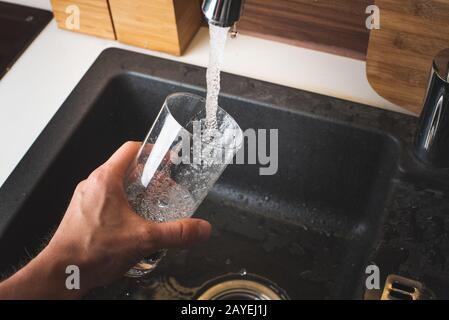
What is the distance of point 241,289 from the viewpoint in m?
0.87

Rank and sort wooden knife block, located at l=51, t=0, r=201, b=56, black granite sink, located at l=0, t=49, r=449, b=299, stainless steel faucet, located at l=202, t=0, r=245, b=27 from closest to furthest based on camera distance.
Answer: stainless steel faucet, located at l=202, t=0, r=245, b=27 → black granite sink, located at l=0, t=49, r=449, b=299 → wooden knife block, located at l=51, t=0, r=201, b=56

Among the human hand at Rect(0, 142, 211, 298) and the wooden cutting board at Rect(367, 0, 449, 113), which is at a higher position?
the wooden cutting board at Rect(367, 0, 449, 113)

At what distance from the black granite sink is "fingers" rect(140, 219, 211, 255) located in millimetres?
203

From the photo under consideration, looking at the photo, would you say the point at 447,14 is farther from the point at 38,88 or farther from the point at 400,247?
the point at 38,88

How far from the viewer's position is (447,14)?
744 mm

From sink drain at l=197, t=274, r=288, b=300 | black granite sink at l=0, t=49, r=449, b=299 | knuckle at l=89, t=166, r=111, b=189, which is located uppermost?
knuckle at l=89, t=166, r=111, b=189

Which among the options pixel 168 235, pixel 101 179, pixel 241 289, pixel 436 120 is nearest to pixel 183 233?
pixel 168 235

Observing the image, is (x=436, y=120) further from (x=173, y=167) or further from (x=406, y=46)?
(x=173, y=167)

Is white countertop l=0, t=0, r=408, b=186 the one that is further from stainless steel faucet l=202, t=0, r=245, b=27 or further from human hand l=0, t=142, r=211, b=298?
stainless steel faucet l=202, t=0, r=245, b=27

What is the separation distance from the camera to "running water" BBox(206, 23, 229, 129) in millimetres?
675

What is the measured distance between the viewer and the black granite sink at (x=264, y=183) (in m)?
0.79

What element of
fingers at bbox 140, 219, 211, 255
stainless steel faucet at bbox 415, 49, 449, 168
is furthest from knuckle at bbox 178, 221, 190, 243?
stainless steel faucet at bbox 415, 49, 449, 168

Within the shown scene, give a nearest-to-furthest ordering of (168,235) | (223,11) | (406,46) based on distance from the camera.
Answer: (223,11)
(168,235)
(406,46)

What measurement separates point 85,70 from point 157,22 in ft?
0.46
